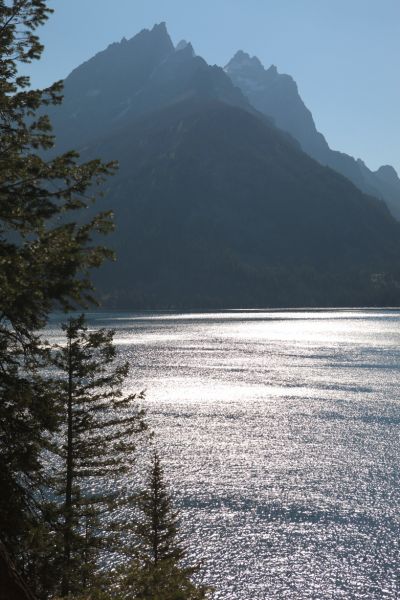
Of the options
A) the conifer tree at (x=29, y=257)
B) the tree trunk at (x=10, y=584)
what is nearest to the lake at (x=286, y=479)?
the conifer tree at (x=29, y=257)

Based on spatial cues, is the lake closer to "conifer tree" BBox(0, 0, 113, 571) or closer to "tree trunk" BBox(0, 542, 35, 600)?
"conifer tree" BBox(0, 0, 113, 571)

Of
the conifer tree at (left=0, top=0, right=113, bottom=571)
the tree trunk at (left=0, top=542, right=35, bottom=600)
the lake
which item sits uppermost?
the conifer tree at (left=0, top=0, right=113, bottom=571)

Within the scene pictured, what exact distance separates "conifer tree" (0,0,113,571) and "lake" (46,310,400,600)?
32362 millimetres

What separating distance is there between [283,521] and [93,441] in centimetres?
3090

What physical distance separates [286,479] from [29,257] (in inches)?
2383

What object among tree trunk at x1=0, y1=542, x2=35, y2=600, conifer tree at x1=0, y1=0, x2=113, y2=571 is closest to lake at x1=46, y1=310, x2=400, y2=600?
conifer tree at x1=0, y1=0, x2=113, y2=571

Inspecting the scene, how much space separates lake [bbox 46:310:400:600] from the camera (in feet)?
151

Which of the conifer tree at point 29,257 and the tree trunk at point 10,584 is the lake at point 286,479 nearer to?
the conifer tree at point 29,257

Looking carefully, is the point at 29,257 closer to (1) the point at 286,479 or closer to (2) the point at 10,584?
(2) the point at 10,584

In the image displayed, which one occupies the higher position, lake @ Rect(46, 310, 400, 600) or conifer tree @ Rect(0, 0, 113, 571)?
conifer tree @ Rect(0, 0, 113, 571)

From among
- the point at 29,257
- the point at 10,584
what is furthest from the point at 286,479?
the point at 10,584

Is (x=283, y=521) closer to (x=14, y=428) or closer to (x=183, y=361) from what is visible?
(x=14, y=428)

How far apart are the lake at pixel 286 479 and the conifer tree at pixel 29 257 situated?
32.4m

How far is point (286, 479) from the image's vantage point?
69.0 metres
